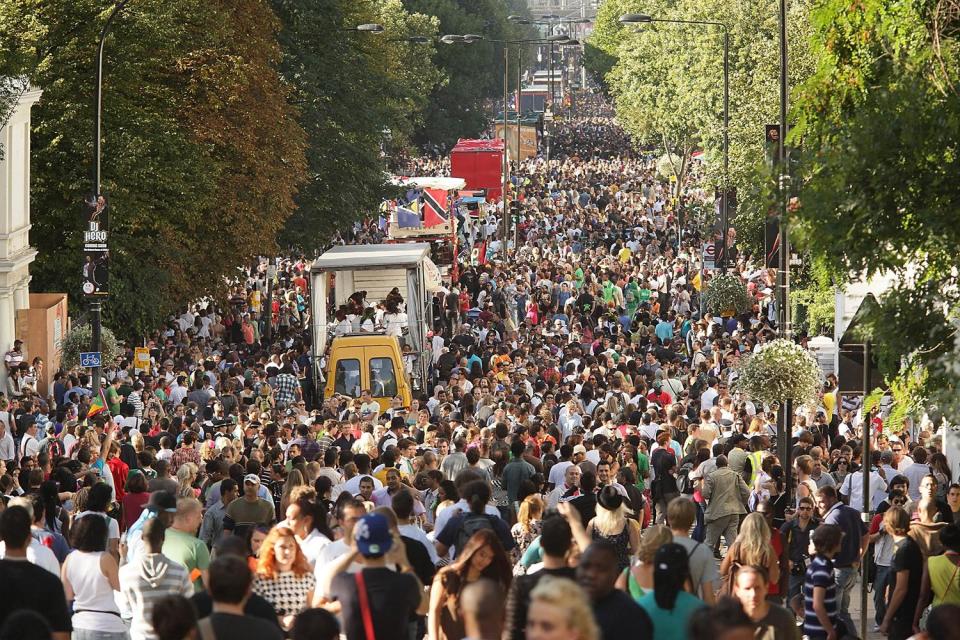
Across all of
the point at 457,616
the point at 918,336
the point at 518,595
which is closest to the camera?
the point at 518,595

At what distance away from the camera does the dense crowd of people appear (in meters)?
9.10

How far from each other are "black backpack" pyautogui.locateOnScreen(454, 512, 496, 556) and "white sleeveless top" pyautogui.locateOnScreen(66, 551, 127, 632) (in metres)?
2.41

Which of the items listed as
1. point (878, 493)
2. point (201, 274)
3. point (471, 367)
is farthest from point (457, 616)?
point (201, 274)

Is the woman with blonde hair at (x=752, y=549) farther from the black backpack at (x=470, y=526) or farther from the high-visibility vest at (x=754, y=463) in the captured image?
the high-visibility vest at (x=754, y=463)

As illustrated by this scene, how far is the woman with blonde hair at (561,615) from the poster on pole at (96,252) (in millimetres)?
22368

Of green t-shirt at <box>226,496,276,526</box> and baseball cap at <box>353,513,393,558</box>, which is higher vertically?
baseball cap at <box>353,513,393,558</box>

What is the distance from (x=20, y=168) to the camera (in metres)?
34.7

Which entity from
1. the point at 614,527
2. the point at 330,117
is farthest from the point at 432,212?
the point at 614,527

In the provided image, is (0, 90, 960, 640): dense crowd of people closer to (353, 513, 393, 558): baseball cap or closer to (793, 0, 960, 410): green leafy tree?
(353, 513, 393, 558): baseball cap

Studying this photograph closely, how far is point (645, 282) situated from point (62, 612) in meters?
36.8

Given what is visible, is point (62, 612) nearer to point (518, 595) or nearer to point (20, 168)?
point (518, 595)

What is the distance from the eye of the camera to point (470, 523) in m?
12.4

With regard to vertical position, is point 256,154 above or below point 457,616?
above

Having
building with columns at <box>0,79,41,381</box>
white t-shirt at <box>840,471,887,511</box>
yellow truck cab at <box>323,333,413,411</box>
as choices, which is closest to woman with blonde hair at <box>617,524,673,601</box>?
white t-shirt at <box>840,471,887,511</box>
